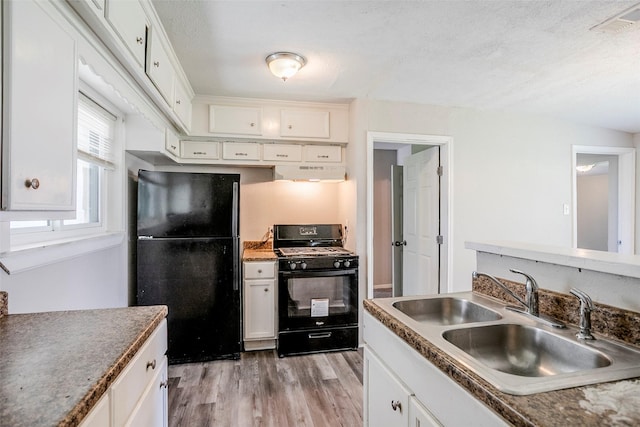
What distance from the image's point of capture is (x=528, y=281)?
1257mm

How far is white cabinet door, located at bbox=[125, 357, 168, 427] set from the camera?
1.07m

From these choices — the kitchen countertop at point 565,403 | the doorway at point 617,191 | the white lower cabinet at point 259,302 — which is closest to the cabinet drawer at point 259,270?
the white lower cabinet at point 259,302

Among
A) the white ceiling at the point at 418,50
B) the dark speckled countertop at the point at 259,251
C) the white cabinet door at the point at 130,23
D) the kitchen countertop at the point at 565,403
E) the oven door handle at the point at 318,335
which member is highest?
Answer: the white ceiling at the point at 418,50

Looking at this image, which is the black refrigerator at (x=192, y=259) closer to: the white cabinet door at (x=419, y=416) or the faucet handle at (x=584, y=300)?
the white cabinet door at (x=419, y=416)

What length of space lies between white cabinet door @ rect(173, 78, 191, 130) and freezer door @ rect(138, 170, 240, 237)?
484 millimetres

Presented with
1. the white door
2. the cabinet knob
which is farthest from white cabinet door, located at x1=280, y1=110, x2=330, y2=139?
the cabinet knob

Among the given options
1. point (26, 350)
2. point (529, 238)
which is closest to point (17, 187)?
point (26, 350)

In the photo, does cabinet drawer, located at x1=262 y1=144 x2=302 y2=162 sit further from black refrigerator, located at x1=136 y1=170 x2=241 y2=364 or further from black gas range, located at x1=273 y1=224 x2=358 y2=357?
black gas range, located at x1=273 y1=224 x2=358 y2=357

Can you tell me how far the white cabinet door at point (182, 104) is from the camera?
2.41m

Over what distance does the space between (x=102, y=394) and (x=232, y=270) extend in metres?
1.95

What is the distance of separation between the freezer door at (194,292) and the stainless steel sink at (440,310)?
5.55ft

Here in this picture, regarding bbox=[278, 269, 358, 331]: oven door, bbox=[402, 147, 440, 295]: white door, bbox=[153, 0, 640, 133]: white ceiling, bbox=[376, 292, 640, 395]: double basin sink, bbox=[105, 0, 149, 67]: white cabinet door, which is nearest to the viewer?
bbox=[376, 292, 640, 395]: double basin sink

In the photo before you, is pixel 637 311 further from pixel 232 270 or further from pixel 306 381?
pixel 232 270

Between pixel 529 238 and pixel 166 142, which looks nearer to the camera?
pixel 166 142
